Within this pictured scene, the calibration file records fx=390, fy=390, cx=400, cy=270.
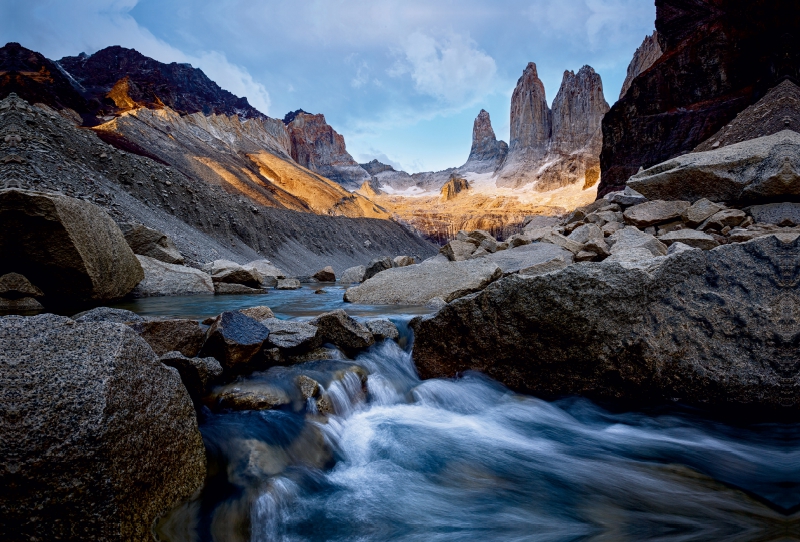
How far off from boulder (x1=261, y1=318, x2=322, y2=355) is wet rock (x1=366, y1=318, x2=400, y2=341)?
815 mm

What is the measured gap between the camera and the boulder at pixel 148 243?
472 inches

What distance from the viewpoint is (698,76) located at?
668 inches

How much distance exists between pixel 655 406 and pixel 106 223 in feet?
29.4

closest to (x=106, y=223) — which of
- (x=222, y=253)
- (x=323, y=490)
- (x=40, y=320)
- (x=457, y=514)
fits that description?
(x=40, y=320)

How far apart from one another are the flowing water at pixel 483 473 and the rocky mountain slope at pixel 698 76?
1684cm

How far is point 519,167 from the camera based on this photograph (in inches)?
4449

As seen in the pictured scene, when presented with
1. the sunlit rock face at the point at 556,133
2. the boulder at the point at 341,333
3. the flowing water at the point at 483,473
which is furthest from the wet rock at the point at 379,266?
the sunlit rock face at the point at 556,133

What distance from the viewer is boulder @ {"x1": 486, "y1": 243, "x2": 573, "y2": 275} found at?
28.8 feet

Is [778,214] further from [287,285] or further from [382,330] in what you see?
[287,285]

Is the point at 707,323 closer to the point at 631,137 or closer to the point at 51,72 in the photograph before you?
the point at 631,137

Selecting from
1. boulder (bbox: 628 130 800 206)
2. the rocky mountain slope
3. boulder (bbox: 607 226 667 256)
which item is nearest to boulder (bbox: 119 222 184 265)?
boulder (bbox: 607 226 667 256)

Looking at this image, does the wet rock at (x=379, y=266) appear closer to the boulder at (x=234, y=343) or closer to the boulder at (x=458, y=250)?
the boulder at (x=458, y=250)

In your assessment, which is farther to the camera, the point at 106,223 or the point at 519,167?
the point at 519,167

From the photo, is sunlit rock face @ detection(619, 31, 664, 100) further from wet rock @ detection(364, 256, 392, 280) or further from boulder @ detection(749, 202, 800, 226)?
boulder @ detection(749, 202, 800, 226)
